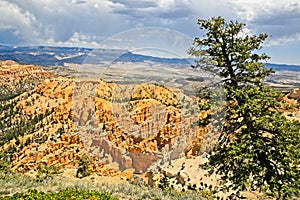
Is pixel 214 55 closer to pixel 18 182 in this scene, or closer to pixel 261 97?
pixel 261 97

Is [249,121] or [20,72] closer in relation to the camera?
[249,121]

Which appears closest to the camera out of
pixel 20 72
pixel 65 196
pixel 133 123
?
pixel 65 196

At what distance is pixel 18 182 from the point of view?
13.8 m

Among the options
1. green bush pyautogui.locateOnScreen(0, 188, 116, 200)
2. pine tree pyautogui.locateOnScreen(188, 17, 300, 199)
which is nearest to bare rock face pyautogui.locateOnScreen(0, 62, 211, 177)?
pine tree pyautogui.locateOnScreen(188, 17, 300, 199)

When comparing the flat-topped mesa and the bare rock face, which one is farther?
the flat-topped mesa

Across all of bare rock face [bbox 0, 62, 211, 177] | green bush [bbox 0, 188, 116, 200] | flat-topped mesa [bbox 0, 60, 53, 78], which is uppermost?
bare rock face [bbox 0, 62, 211, 177]

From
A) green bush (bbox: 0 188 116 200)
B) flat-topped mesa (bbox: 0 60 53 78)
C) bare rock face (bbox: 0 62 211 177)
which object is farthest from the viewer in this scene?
flat-topped mesa (bbox: 0 60 53 78)

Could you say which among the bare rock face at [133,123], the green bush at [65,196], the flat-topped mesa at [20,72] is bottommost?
the flat-topped mesa at [20,72]

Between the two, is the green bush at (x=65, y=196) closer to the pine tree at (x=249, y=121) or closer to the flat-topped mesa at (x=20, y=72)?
the pine tree at (x=249, y=121)

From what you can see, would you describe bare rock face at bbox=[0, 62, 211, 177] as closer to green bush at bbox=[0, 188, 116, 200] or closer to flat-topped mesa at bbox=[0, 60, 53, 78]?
green bush at bbox=[0, 188, 116, 200]

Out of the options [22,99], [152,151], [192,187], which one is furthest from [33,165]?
[22,99]

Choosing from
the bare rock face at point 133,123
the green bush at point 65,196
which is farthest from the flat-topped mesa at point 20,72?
the green bush at point 65,196

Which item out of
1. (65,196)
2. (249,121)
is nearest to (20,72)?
(65,196)

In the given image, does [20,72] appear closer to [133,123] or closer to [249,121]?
[133,123]
